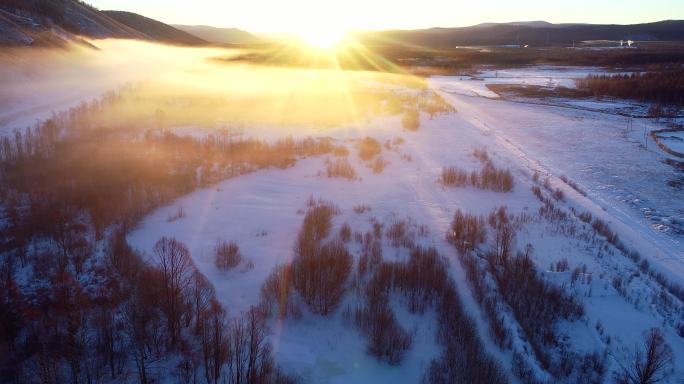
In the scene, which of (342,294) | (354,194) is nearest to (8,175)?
(354,194)

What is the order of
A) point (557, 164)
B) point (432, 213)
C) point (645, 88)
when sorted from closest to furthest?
1. point (432, 213)
2. point (557, 164)
3. point (645, 88)

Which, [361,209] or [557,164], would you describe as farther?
[557,164]

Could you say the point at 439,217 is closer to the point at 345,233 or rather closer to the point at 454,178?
the point at 345,233

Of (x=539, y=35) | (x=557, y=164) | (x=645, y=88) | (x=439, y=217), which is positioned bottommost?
(x=439, y=217)

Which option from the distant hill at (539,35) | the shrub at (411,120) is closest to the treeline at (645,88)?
the shrub at (411,120)

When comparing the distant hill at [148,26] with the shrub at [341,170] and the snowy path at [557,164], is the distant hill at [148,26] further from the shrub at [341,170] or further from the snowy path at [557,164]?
the shrub at [341,170]

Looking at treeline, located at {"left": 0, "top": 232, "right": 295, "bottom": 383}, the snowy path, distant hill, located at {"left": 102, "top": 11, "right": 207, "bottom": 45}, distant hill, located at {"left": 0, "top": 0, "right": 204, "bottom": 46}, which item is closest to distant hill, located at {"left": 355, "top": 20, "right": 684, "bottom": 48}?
distant hill, located at {"left": 102, "top": 11, "right": 207, "bottom": 45}

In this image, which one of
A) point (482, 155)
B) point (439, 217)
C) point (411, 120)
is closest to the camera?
point (439, 217)

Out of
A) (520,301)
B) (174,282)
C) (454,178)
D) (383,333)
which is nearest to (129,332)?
(174,282)
